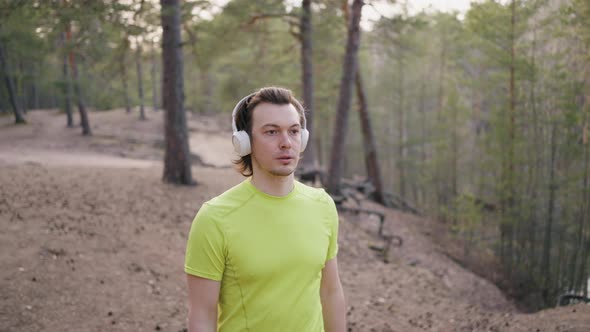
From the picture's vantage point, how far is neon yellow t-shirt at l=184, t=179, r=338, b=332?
6.25ft

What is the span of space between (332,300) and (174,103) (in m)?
7.47

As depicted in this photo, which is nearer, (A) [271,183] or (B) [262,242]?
(B) [262,242]

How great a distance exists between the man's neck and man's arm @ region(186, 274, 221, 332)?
48 cm

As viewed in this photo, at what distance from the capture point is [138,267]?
18.9 feet

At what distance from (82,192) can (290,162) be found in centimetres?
716

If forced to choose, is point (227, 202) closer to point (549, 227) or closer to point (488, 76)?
point (549, 227)

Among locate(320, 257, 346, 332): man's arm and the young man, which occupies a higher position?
the young man

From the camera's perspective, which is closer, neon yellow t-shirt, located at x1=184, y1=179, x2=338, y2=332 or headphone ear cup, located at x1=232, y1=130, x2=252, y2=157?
neon yellow t-shirt, located at x1=184, y1=179, x2=338, y2=332

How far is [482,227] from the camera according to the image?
41.2 ft

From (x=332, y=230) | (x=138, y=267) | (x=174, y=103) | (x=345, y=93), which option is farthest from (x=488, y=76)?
(x=332, y=230)

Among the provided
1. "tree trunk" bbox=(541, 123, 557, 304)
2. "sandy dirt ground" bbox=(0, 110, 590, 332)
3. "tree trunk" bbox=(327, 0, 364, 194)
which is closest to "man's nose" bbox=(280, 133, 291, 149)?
"sandy dirt ground" bbox=(0, 110, 590, 332)

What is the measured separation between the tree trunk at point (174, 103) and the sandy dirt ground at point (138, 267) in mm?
465

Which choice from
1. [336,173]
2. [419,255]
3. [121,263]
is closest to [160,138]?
[336,173]

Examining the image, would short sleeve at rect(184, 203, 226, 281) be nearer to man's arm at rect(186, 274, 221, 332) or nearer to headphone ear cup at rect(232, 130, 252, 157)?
man's arm at rect(186, 274, 221, 332)
